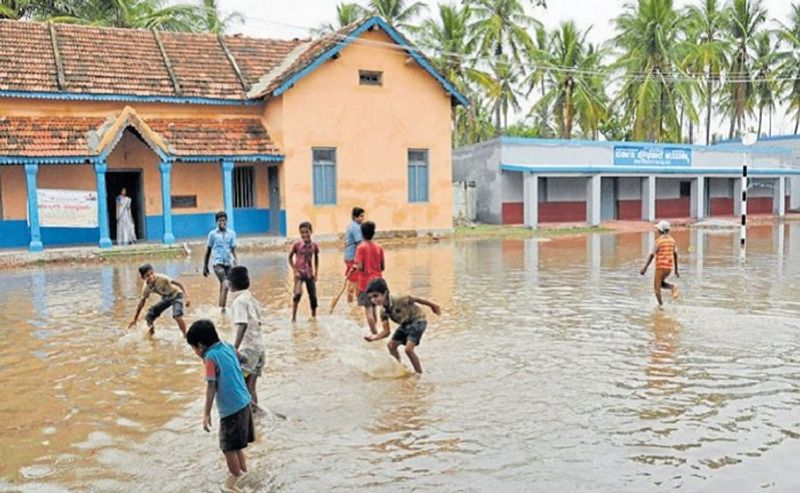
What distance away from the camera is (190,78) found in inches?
1012

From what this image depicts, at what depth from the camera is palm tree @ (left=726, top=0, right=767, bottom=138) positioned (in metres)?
48.3

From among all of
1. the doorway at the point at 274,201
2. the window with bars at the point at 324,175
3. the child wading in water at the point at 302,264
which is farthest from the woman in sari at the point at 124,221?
the child wading in water at the point at 302,264

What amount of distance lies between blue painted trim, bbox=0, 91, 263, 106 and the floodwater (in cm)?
1167

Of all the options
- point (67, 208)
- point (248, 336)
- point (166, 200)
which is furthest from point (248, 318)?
point (67, 208)

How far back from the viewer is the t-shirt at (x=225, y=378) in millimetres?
5180

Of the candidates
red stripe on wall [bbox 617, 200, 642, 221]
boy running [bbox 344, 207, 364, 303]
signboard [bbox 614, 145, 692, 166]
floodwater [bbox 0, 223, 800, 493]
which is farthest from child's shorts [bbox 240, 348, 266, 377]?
red stripe on wall [bbox 617, 200, 642, 221]

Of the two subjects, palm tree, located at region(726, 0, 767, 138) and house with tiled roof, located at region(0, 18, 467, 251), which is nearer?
house with tiled roof, located at region(0, 18, 467, 251)

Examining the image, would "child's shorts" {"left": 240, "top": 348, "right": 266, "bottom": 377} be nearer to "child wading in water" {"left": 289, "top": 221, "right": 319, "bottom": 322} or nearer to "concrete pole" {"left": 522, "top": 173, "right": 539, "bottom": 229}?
"child wading in water" {"left": 289, "top": 221, "right": 319, "bottom": 322}

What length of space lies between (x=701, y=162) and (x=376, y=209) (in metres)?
19.2

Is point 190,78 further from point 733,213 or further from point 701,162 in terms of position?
point 733,213

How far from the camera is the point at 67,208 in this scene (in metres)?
22.8

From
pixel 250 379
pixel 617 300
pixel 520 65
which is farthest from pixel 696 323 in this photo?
pixel 520 65

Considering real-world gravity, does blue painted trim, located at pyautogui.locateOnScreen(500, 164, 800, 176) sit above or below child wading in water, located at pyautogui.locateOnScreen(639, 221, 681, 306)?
above

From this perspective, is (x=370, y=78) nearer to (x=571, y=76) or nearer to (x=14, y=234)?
(x=14, y=234)
